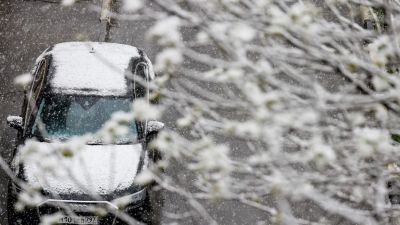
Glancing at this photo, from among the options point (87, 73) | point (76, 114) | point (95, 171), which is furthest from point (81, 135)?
point (87, 73)

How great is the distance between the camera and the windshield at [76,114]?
23.0 feet

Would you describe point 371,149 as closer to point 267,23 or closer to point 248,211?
point 267,23

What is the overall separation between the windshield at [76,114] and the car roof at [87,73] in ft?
0.35

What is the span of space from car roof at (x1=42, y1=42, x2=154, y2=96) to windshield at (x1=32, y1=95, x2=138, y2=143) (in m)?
0.11

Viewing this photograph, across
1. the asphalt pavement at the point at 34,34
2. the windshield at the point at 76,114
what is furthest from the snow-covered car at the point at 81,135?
the asphalt pavement at the point at 34,34

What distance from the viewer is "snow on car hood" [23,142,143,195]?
6.61 m

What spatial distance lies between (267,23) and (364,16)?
7432 millimetres

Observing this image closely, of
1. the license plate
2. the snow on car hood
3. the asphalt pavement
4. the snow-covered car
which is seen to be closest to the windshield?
the snow-covered car

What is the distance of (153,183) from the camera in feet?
25.7

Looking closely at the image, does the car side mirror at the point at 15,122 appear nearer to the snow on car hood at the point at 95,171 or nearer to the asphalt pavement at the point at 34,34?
the snow on car hood at the point at 95,171

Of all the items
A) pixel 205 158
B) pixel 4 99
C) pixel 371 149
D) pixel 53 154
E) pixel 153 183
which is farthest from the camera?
pixel 4 99

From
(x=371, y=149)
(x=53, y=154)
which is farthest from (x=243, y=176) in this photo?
(x=371, y=149)

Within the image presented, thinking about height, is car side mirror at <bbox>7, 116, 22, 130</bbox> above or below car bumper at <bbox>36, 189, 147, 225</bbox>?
above

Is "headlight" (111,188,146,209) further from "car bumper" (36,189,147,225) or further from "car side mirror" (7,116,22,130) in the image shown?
"car side mirror" (7,116,22,130)
